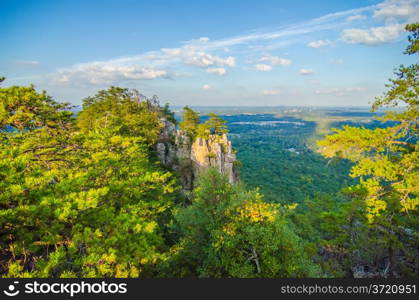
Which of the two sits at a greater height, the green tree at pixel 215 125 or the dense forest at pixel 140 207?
the green tree at pixel 215 125

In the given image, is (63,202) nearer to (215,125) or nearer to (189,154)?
(189,154)

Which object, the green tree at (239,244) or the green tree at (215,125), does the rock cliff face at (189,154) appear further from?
the green tree at (239,244)

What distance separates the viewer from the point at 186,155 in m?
30.4

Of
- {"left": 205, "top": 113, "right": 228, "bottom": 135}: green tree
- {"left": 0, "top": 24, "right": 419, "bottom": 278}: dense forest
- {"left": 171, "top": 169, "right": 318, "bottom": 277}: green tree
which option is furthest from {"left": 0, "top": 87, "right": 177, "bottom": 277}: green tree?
{"left": 205, "top": 113, "right": 228, "bottom": 135}: green tree

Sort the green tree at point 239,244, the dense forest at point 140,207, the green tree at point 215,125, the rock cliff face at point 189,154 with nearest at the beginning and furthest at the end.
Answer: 1. the dense forest at point 140,207
2. the green tree at point 239,244
3. the rock cliff face at point 189,154
4. the green tree at point 215,125

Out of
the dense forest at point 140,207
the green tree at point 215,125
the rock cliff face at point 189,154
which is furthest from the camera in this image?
the green tree at point 215,125

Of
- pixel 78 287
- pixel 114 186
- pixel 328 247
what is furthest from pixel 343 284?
pixel 328 247

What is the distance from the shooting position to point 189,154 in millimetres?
30688

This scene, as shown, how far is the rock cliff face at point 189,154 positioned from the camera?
94.7 feet

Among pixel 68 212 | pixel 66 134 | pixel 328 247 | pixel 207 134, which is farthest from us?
pixel 207 134

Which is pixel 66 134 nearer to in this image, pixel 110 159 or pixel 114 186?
pixel 110 159

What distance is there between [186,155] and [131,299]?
82.5 ft

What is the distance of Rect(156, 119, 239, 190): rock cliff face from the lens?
2886 centimetres

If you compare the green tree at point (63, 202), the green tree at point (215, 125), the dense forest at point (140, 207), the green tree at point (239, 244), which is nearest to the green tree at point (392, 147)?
the dense forest at point (140, 207)
